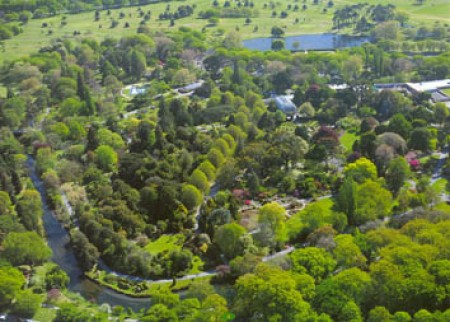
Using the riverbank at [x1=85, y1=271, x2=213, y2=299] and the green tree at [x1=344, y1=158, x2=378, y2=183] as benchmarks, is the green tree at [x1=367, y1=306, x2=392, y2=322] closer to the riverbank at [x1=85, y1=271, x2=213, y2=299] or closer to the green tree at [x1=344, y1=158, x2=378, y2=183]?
the riverbank at [x1=85, y1=271, x2=213, y2=299]

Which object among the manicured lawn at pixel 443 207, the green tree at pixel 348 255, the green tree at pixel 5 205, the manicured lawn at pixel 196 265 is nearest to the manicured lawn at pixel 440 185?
the manicured lawn at pixel 443 207

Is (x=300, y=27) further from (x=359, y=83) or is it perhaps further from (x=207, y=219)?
(x=207, y=219)

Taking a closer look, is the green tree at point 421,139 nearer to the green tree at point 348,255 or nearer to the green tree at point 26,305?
the green tree at point 348,255

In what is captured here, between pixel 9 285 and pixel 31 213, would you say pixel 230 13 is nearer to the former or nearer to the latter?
pixel 31 213

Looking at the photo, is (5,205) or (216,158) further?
(216,158)

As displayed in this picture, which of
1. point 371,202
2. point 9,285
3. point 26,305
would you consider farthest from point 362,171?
point 9,285

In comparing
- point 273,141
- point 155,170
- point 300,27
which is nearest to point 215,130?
point 273,141
